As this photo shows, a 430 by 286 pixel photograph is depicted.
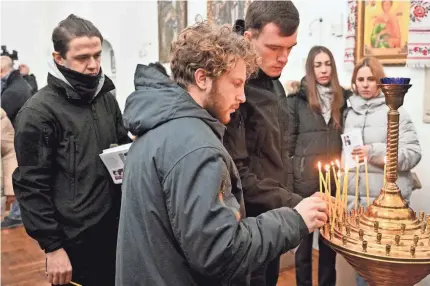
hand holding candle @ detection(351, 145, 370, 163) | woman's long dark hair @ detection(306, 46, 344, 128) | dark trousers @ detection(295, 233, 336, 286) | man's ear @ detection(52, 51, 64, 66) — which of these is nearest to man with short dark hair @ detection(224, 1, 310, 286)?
man's ear @ detection(52, 51, 64, 66)

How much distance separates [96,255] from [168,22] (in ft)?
19.2

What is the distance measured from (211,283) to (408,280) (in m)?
0.63

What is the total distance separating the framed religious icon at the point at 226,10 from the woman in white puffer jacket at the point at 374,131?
2.53 meters

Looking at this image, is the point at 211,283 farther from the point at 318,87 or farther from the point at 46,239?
the point at 318,87

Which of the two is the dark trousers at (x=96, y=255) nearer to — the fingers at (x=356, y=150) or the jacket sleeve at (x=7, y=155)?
the fingers at (x=356, y=150)

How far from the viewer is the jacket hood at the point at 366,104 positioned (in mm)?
3342

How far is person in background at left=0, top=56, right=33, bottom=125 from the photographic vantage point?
593cm

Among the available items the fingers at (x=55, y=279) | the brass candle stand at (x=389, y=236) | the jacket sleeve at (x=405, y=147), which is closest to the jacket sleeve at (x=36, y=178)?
the fingers at (x=55, y=279)

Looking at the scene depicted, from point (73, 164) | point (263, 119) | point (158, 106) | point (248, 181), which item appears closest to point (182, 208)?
point (158, 106)

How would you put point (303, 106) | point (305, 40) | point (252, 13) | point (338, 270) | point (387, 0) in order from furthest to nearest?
point (305, 40) → point (387, 0) → point (303, 106) → point (338, 270) → point (252, 13)

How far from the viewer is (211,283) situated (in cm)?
135

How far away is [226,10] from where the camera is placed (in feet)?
20.0

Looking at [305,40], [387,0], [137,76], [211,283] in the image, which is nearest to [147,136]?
[137,76]

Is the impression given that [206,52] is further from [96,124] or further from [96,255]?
[96,255]
